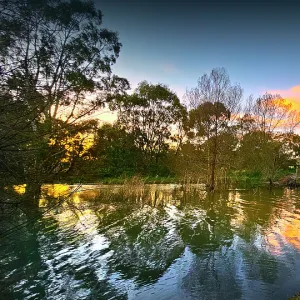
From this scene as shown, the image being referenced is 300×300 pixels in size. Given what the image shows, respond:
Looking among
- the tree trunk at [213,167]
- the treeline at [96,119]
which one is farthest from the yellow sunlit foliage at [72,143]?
the tree trunk at [213,167]

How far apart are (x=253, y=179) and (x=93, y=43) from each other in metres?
25.8

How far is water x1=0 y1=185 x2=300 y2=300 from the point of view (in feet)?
17.3

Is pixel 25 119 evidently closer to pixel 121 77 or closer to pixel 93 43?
pixel 93 43

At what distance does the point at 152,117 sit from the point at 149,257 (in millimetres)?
38104

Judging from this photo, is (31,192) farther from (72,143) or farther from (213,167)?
(213,167)

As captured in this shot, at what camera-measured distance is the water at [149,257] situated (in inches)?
208

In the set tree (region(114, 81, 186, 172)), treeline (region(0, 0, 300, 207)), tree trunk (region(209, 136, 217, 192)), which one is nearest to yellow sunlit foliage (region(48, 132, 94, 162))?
treeline (region(0, 0, 300, 207))

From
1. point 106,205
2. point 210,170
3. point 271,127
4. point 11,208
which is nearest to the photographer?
point 11,208

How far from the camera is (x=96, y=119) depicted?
4.19 m

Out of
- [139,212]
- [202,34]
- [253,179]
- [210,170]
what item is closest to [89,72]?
[202,34]

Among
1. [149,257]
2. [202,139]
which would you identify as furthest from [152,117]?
[149,257]

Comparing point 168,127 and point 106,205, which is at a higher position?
point 168,127

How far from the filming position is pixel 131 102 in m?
43.7

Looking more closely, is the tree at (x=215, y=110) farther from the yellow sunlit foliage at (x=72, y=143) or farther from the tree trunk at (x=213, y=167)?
the yellow sunlit foliage at (x=72, y=143)
